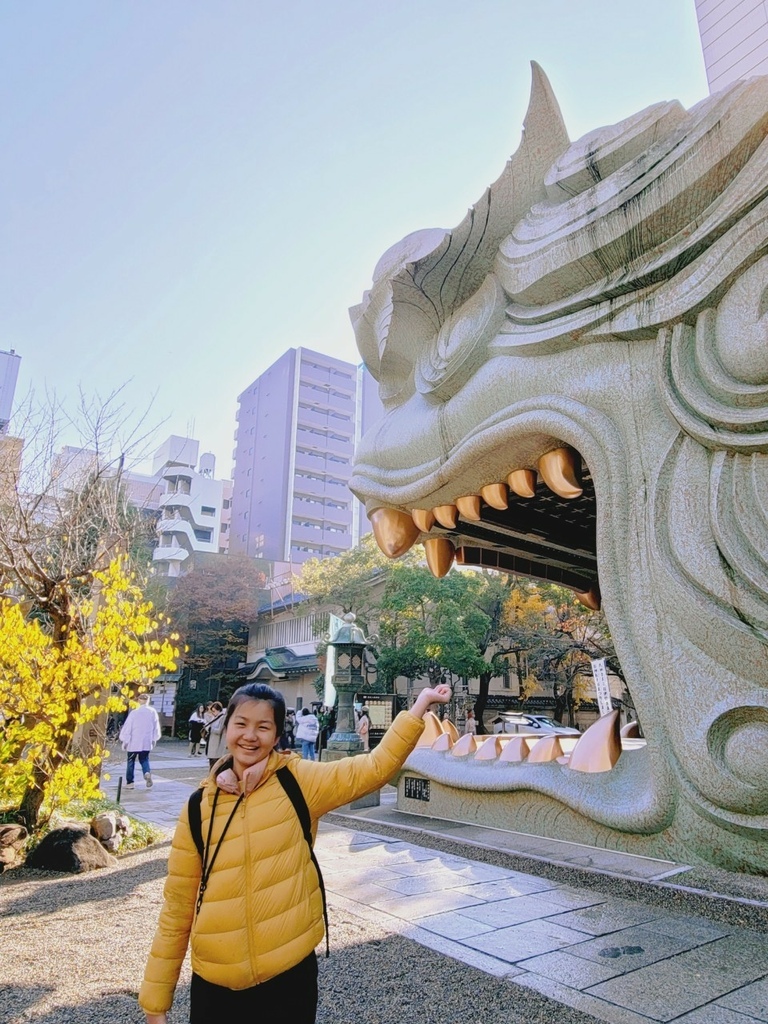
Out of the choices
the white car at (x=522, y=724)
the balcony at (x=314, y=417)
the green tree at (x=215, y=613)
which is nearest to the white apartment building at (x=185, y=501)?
the green tree at (x=215, y=613)

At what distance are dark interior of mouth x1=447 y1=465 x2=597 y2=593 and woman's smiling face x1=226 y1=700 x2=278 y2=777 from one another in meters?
2.74

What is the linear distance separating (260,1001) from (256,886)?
277 millimetres

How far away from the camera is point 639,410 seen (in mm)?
3018

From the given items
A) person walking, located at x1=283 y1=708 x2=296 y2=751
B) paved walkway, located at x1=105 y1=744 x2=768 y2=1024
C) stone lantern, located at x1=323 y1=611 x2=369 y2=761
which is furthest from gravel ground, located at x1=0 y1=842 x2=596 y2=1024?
person walking, located at x1=283 y1=708 x2=296 y2=751

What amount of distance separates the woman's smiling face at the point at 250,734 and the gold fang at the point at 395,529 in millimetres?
2413

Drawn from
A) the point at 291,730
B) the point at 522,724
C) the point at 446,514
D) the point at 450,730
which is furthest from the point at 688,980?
the point at 522,724

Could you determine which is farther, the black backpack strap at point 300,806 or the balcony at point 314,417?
the balcony at point 314,417

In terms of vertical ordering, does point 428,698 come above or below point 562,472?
below

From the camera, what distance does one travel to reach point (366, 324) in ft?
14.4

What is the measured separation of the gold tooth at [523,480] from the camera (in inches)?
142

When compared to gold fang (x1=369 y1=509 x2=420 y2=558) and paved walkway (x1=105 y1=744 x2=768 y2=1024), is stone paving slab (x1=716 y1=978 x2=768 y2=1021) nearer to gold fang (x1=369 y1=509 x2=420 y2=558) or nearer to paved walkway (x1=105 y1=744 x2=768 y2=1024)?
paved walkway (x1=105 y1=744 x2=768 y2=1024)

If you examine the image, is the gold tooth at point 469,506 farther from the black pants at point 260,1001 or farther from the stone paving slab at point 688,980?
the black pants at point 260,1001

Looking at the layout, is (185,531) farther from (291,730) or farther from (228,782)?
(228,782)

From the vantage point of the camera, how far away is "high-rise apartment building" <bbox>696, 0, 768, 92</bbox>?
6.25 meters
